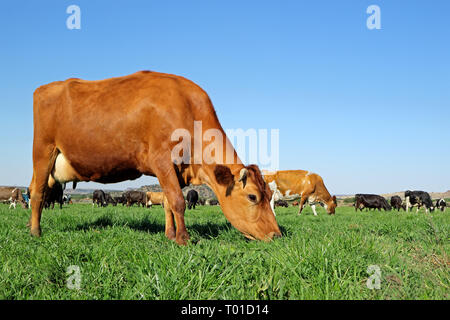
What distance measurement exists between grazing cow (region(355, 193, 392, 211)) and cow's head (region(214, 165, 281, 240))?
38.5 m

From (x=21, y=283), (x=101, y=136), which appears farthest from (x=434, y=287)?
(x=101, y=136)

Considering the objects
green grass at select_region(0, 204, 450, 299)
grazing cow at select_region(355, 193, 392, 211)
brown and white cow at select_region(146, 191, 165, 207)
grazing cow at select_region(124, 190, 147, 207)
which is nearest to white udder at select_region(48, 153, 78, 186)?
green grass at select_region(0, 204, 450, 299)

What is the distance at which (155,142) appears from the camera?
5.48 m

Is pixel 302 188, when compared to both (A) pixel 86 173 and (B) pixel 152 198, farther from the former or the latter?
(B) pixel 152 198

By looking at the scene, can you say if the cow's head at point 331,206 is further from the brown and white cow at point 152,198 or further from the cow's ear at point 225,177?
the brown and white cow at point 152,198

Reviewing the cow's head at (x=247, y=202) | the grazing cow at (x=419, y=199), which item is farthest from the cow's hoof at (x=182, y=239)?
the grazing cow at (x=419, y=199)

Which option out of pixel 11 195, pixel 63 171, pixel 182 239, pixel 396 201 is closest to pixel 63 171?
pixel 63 171

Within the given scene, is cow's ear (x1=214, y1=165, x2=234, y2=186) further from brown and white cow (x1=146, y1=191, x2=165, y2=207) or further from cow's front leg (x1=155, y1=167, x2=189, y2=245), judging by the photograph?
brown and white cow (x1=146, y1=191, x2=165, y2=207)

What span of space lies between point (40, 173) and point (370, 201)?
41.1m

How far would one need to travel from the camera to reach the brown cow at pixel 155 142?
5.48 meters

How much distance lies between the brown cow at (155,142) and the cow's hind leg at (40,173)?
1.4 inches

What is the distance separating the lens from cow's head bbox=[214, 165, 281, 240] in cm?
549

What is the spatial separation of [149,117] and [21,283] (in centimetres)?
311

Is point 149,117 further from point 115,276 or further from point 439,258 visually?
point 439,258
